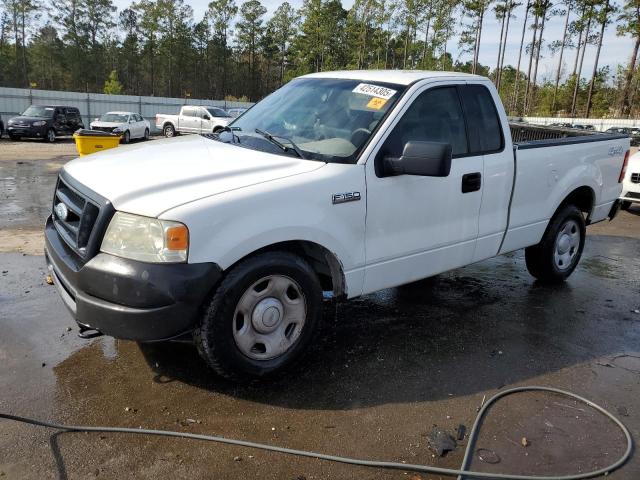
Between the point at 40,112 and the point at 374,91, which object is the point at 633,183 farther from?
the point at 40,112

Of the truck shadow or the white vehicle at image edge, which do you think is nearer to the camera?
the truck shadow

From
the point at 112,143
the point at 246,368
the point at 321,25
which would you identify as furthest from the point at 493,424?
the point at 321,25

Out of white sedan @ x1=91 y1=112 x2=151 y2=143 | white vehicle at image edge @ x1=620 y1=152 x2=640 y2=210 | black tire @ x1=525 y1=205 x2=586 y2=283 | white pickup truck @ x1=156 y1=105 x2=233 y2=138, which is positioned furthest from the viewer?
white pickup truck @ x1=156 y1=105 x2=233 y2=138

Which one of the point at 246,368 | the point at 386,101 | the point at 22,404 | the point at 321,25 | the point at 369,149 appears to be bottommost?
the point at 22,404

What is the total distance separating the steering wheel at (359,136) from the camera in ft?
11.5

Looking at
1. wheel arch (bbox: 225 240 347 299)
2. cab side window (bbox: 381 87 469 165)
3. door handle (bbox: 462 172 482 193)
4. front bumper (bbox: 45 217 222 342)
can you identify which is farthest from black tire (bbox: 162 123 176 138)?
front bumper (bbox: 45 217 222 342)

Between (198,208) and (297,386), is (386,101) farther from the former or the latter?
(297,386)

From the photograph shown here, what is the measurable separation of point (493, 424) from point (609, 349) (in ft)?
5.36

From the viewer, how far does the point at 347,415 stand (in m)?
3.03

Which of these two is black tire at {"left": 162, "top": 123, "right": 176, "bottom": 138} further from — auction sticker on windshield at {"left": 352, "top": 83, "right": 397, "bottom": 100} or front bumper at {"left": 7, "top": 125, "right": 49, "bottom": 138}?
auction sticker on windshield at {"left": 352, "top": 83, "right": 397, "bottom": 100}

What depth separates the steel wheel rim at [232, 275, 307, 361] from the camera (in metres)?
3.10

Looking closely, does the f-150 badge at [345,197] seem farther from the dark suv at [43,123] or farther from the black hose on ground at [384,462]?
the dark suv at [43,123]

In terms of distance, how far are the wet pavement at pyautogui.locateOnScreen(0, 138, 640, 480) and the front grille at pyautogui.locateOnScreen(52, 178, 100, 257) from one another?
0.89 meters

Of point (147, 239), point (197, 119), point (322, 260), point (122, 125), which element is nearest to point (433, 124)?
point (322, 260)
